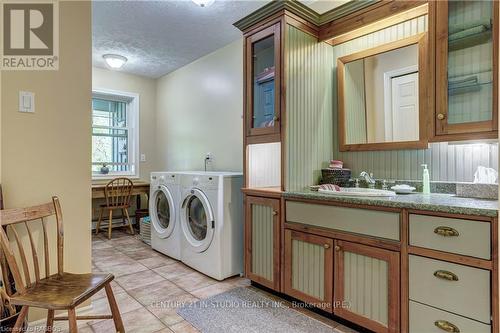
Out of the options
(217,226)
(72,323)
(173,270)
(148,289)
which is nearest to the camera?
(72,323)

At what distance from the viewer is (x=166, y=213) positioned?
330cm

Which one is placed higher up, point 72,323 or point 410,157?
point 410,157

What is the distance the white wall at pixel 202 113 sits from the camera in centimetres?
340

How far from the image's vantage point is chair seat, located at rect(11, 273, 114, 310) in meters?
1.23

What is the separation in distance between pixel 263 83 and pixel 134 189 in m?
2.92

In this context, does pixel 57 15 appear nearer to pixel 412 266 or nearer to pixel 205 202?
pixel 205 202

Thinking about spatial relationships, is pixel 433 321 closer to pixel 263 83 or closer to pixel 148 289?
pixel 263 83

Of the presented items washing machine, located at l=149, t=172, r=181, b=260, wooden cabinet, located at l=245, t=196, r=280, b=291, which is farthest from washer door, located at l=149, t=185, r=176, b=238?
wooden cabinet, located at l=245, t=196, r=280, b=291

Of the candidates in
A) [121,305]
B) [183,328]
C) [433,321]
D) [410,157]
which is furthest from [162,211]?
[433,321]

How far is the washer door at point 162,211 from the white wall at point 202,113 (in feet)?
2.46

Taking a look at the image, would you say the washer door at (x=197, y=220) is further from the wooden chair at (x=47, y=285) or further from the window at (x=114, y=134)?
the window at (x=114, y=134)

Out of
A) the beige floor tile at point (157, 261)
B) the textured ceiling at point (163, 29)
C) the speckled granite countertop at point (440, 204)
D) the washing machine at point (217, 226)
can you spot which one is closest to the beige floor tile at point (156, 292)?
the washing machine at point (217, 226)

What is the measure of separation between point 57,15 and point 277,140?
163cm

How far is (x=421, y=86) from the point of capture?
194 cm
